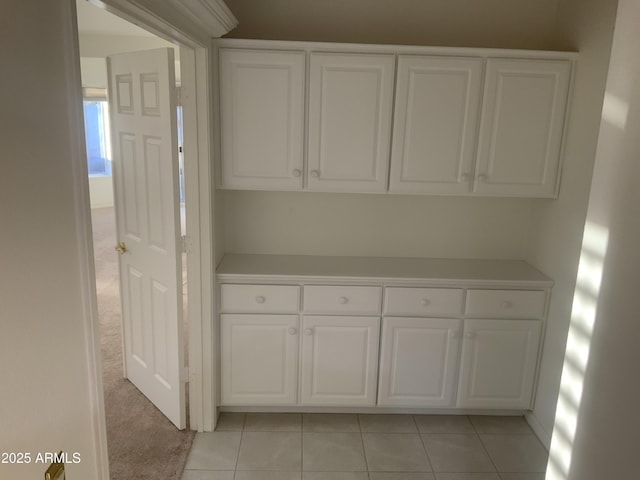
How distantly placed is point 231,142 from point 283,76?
0.44 meters

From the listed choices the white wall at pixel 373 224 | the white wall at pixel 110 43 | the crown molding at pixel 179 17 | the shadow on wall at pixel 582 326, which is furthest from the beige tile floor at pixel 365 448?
the white wall at pixel 110 43

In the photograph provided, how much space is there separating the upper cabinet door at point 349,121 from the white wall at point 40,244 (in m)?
1.62

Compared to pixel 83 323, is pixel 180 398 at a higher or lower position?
lower

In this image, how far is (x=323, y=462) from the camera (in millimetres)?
2479

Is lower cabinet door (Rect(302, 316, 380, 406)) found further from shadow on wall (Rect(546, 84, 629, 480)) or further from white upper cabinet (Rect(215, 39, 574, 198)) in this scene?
shadow on wall (Rect(546, 84, 629, 480))

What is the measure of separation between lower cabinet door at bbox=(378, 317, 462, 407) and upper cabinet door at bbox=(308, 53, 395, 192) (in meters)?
0.81

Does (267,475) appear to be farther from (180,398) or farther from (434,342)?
(434,342)

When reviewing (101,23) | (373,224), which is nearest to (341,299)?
(373,224)

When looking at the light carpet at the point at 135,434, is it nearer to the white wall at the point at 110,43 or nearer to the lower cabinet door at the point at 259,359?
the lower cabinet door at the point at 259,359

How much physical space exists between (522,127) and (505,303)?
3.20 ft

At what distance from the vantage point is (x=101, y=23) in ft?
15.6

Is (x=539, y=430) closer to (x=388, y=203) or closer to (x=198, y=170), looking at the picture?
(x=388, y=203)

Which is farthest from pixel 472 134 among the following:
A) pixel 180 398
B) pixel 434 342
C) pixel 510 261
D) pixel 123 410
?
pixel 123 410

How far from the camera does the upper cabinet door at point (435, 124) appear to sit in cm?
248
